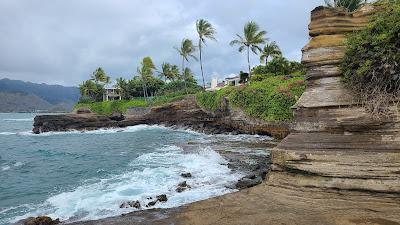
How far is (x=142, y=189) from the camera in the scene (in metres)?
16.6

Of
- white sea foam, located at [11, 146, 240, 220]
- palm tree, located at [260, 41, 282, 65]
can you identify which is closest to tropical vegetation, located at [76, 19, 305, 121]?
palm tree, located at [260, 41, 282, 65]

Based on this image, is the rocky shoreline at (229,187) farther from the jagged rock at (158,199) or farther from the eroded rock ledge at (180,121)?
the eroded rock ledge at (180,121)

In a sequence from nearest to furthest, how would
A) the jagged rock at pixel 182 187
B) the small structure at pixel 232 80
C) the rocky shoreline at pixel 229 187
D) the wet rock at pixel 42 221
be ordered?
the rocky shoreline at pixel 229 187 < the wet rock at pixel 42 221 < the jagged rock at pixel 182 187 < the small structure at pixel 232 80

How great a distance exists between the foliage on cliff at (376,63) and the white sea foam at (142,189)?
21.1 ft

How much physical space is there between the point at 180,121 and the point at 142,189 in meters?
41.7

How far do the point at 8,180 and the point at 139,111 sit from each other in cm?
4848

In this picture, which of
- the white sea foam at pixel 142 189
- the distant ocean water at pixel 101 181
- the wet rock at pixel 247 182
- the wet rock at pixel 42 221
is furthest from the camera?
the wet rock at pixel 247 182

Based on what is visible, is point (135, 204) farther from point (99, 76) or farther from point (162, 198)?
point (99, 76)

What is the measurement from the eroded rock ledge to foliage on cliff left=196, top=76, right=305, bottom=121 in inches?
34.0

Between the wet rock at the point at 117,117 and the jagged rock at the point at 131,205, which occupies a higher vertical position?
the wet rock at the point at 117,117

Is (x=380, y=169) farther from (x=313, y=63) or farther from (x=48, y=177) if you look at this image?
(x=48, y=177)

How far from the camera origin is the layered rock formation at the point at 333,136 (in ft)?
30.7

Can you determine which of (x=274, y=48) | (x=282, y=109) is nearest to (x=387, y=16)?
(x=282, y=109)

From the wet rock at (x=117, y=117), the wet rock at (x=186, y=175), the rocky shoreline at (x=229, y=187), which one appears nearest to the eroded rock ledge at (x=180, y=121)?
the wet rock at (x=117, y=117)
